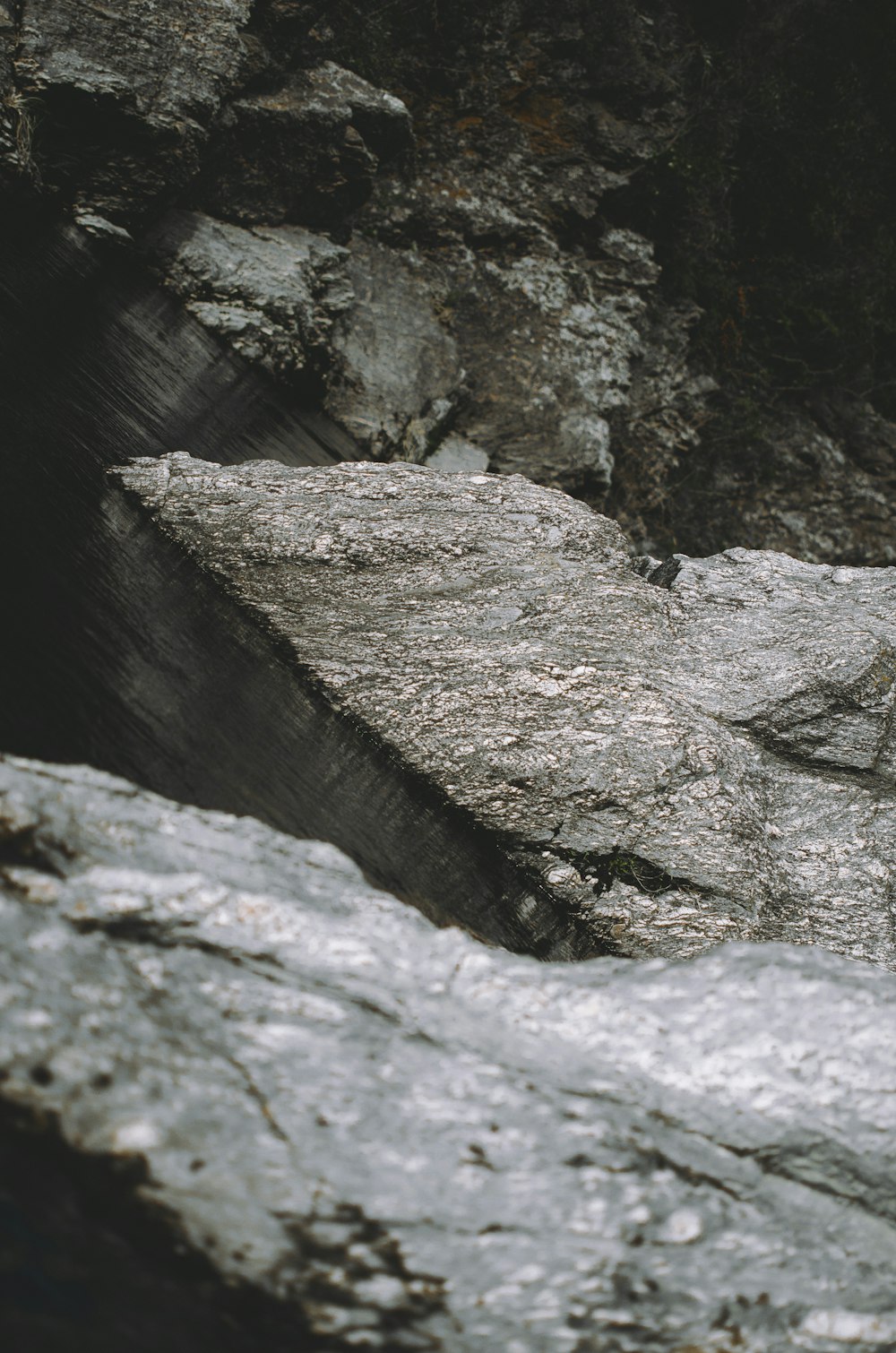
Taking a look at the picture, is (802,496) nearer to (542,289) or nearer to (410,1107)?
(542,289)

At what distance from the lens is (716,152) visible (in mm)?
6371

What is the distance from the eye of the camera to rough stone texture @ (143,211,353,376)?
13.5 ft

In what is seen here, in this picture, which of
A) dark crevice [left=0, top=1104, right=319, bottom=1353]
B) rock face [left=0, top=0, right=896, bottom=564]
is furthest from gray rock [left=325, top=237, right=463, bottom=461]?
dark crevice [left=0, top=1104, right=319, bottom=1353]

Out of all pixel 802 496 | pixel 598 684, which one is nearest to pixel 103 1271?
pixel 598 684

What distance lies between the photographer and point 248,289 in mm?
4172

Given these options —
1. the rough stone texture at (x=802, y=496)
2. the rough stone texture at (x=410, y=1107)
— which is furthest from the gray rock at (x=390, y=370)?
the rough stone texture at (x=410, y=1107)

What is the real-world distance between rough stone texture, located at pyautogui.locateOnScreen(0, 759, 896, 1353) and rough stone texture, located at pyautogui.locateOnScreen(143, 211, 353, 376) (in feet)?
10.6

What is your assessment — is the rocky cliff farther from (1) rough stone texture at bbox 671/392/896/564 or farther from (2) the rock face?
(1) rough stone texture at bbox 671/392/896/564

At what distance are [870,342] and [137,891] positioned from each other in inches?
260

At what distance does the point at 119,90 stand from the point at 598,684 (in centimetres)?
321

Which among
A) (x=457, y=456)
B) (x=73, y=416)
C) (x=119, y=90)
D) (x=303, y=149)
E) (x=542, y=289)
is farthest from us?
(x=542, y=289)

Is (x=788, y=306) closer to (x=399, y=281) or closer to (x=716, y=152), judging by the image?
(x=716, y=152)

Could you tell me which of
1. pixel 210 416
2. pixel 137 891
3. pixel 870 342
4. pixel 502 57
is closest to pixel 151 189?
pixel 210 416

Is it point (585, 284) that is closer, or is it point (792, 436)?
point (585, 284)
